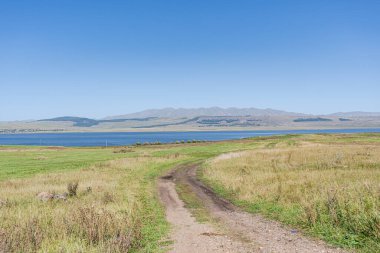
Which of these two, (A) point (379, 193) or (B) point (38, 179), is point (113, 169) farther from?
(A) point (379, 193)

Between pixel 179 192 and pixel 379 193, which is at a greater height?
pixel 379 193

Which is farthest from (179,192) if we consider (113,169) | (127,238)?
(113,169)

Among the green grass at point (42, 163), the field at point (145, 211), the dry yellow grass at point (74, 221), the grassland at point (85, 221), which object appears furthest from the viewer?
the green grass at point (42, 163)

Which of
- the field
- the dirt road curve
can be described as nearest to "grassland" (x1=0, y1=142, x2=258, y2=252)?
the field

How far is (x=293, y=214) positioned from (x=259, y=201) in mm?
4275

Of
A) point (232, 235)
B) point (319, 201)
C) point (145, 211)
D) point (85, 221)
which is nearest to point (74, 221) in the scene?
point (85, 221)

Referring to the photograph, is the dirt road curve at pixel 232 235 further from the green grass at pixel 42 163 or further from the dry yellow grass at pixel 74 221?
the green grass at pixel 42 163

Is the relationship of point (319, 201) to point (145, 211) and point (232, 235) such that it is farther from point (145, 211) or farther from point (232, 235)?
point (145, 211)

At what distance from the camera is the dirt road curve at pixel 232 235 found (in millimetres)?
13008

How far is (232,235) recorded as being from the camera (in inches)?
582

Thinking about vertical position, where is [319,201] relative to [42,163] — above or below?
above

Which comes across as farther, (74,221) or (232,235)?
(74,221)

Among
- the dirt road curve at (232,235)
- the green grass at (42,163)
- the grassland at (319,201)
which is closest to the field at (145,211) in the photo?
the grassland at (319,201)

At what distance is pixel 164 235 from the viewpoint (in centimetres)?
1522
